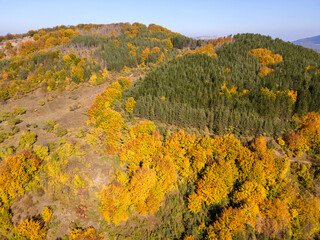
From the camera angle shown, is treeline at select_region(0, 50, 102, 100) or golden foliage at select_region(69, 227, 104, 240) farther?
treeline at select_region(0, 50, 102, 100)

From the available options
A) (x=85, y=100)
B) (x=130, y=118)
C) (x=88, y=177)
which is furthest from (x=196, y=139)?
(x=85, y=100)

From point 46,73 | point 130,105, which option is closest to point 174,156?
point 130,105

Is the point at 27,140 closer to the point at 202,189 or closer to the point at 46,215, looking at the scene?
A: the point at 46,215

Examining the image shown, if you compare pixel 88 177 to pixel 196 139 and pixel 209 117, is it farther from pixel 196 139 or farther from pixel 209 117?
pixel 209 117

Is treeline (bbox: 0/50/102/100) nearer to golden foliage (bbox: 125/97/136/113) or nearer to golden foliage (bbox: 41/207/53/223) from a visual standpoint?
golden foliage (bbox: 125/97/136/113)

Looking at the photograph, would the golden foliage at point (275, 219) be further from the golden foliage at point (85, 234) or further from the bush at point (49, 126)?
the bush at point (49, 126)

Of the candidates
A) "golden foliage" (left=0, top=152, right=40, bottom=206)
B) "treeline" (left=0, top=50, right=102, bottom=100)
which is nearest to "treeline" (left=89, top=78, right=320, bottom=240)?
"golden foliage" (left=0, top=152, right=40, bottom=206)
